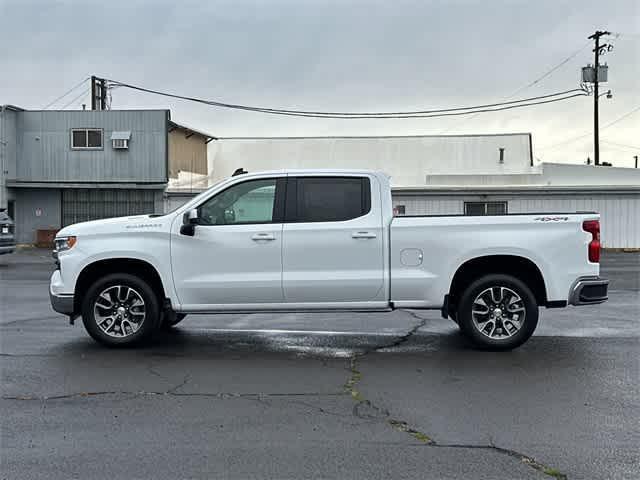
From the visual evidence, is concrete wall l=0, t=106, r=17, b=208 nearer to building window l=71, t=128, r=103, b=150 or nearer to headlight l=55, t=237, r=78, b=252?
building window l=71, t=128, r=103, b=150

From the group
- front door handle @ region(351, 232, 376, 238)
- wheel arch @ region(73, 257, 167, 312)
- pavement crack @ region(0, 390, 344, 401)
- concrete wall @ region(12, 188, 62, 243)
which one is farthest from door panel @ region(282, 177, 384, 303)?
concrete wall @ region(12, 188, 62, 243)

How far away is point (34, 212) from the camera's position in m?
33.1

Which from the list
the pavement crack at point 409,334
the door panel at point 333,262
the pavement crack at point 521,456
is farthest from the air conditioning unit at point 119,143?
the pavement crack at point 521,456

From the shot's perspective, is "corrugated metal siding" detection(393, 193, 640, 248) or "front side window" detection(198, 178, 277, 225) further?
"corrugated metal siding" detection(393, 193, 640, 248)

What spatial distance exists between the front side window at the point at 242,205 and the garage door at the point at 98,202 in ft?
81.8

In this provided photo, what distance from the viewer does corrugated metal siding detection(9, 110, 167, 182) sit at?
32.7 metres

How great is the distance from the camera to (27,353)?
8.66 meters

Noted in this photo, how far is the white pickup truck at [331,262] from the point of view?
28.2 ft

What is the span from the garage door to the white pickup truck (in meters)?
24.8

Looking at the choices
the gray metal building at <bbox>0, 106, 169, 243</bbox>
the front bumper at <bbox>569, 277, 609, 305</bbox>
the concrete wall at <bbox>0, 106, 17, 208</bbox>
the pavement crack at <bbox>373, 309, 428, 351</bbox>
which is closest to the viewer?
the front bumper at <bbox>569, 277, 609, 305</bbox>

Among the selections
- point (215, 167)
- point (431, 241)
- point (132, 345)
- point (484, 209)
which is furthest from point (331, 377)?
point (215, 167)

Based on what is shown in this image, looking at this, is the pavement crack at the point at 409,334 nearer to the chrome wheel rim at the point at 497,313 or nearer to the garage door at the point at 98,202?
the chrome wheel rim at the point at 497,313

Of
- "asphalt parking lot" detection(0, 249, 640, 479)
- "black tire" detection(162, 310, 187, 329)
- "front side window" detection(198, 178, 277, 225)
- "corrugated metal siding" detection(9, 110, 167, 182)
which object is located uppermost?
"corrugated metal siding" detection(9, 110, 167, 182)

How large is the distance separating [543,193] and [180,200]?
1510 cm
